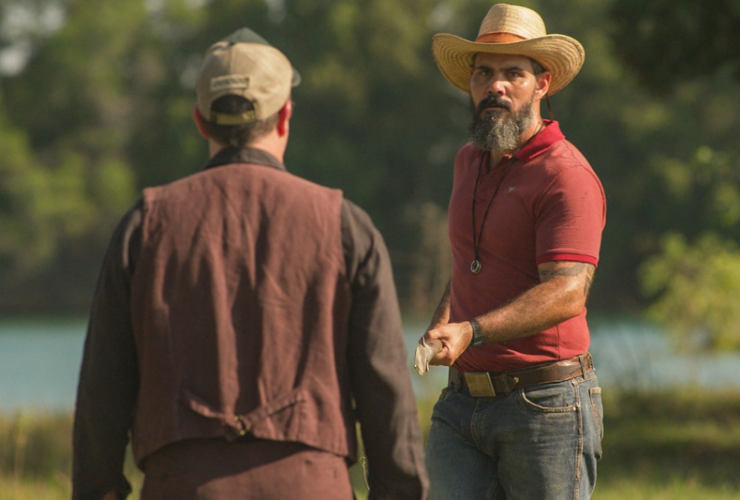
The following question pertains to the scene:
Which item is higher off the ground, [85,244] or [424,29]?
[424,29]

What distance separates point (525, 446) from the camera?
368 centimetres

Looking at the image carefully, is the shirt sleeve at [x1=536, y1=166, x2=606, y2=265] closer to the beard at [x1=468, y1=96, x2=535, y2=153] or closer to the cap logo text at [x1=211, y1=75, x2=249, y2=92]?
the beard at [x1=468, y1=96, x2=535, y2=153]

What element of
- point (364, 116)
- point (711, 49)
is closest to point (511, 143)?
point (711, 49)

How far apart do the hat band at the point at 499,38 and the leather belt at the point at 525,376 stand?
1.06 meters

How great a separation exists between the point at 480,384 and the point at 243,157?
135 cm

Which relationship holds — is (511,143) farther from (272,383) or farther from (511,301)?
(272,383)

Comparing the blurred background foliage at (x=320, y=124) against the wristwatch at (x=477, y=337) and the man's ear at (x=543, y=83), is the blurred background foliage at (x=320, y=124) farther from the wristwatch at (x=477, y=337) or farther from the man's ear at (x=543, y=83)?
the wristwatch at (x=477, y=337)

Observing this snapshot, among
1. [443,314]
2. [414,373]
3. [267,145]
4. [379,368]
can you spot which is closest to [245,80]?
[267,145]

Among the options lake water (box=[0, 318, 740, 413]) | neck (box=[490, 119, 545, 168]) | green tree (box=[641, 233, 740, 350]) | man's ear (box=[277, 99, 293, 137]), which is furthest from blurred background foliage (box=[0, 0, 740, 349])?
man's ear (box=[277, 99, 293, 137])

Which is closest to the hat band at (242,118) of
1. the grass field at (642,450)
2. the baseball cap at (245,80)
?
the baseball cap at (245,80)

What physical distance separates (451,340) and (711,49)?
7204 mm

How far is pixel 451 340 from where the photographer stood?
138 inches

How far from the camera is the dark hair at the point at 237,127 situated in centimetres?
277

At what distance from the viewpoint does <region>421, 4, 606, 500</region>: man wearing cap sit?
360cm
